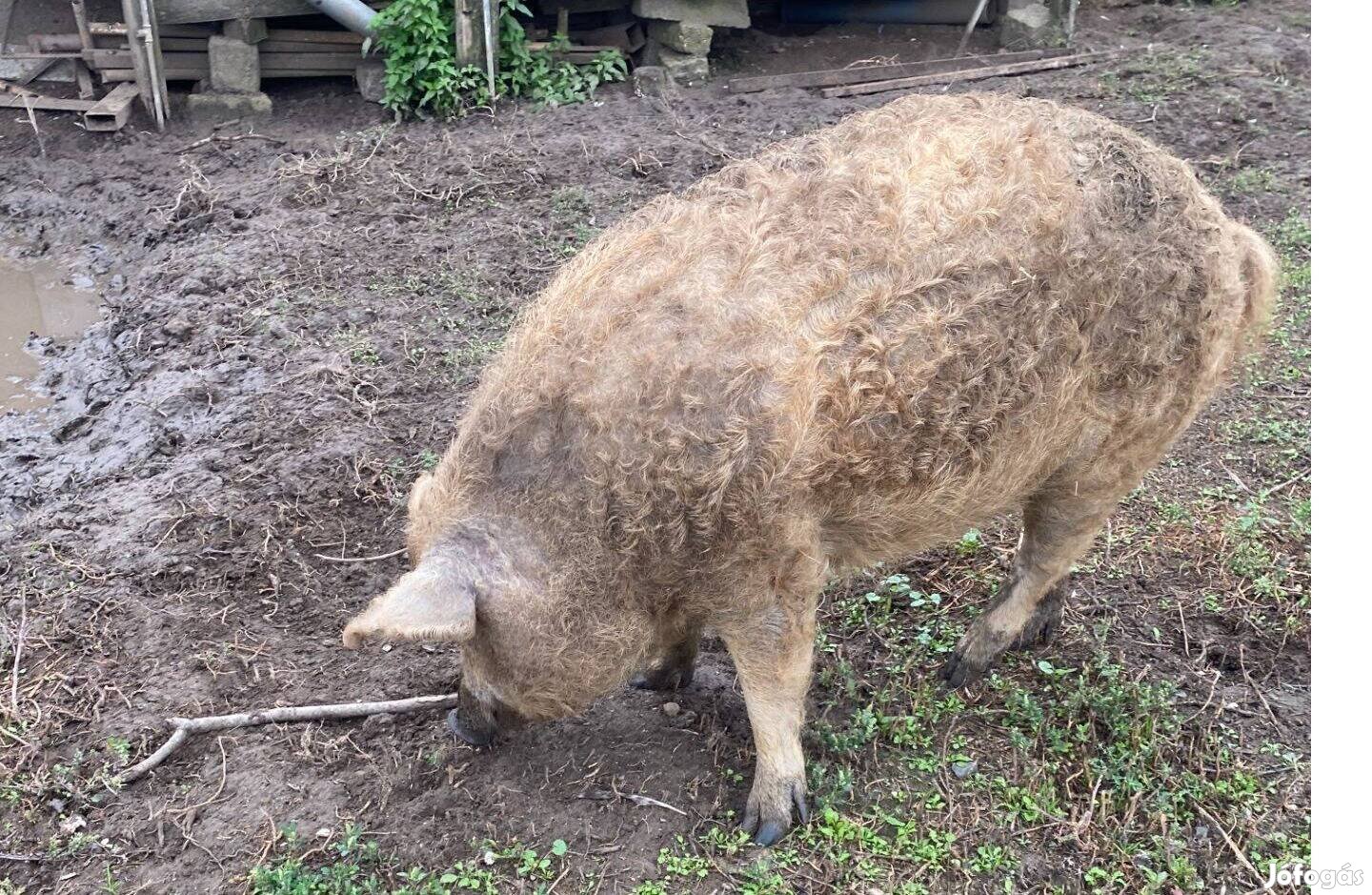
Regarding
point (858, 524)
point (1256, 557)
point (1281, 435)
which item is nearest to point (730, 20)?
point (1281, 435)

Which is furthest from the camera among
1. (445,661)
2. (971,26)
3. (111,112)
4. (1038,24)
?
(1038,24)

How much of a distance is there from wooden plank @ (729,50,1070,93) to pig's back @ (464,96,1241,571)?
19.9ft

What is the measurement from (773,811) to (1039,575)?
1.32m

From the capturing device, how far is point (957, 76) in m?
9.08

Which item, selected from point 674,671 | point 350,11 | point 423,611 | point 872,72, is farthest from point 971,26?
point 423,611

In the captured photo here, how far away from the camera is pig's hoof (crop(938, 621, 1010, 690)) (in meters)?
4.19

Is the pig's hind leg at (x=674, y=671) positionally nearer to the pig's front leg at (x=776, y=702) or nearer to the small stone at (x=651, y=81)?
the pig's front leg at (x=776, y=702)

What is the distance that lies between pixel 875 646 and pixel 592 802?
1.32 meters

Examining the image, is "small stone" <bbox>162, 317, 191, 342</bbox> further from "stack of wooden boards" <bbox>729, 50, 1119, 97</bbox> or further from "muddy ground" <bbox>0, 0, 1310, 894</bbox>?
"stack of wooden boards" <bbox>729, 50, 1119, 97</bbox>

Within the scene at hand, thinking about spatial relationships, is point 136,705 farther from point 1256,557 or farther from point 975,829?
point 1256,557

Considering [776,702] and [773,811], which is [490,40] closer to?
[776,702]

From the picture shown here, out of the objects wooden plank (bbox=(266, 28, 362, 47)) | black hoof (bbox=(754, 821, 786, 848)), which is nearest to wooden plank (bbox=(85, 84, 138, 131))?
wooden plank (bbox=(266, 28, 362, 47))

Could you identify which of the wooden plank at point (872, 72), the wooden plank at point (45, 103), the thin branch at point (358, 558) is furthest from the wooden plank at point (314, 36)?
the thin branch at point (358, 558)

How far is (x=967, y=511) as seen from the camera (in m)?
3.50
